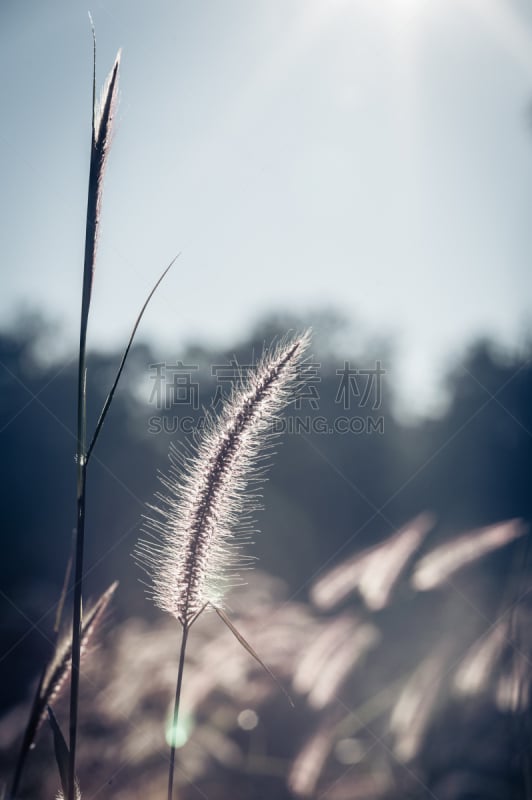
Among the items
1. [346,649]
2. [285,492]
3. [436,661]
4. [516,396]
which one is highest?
[516,396]

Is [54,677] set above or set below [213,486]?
below

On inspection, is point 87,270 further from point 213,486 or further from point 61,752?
point 61,752

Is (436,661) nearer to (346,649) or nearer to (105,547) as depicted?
(346,649)

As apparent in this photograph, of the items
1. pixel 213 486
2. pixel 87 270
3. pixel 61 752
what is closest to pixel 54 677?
pixel 61 752

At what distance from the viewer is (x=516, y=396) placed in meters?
15.5

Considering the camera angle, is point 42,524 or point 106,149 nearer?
point 106,149

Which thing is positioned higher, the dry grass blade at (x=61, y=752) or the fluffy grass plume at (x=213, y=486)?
the fluffy grass plume at (x=213, y=486)

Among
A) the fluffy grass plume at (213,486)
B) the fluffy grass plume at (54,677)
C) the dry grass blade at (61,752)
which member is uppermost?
the fluffy grass plume at (213,486)

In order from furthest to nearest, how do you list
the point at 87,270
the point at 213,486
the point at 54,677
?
the point at 213,486, the point at 54,677, the point at 87,270

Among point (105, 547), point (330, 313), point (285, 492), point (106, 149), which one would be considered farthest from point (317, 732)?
point (330, 313)

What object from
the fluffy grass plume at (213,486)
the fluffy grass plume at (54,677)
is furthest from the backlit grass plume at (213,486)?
the fluffy grass plume at (54,677)

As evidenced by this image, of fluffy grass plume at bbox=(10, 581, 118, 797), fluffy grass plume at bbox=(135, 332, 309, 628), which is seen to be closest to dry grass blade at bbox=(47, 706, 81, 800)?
fluffy grass plume at bbox=(10, 581, 118, 797)

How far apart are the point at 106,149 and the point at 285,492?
19114mm

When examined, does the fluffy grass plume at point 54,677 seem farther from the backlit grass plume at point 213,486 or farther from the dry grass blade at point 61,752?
the backlit grass plume at point 213,486
